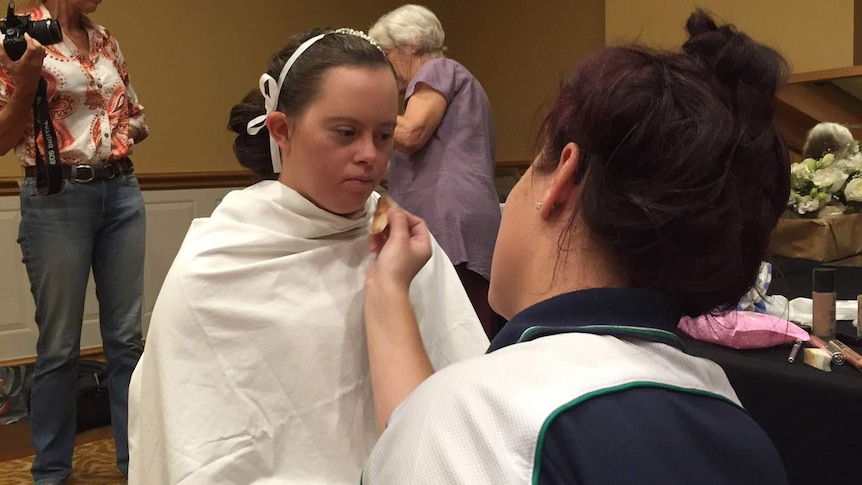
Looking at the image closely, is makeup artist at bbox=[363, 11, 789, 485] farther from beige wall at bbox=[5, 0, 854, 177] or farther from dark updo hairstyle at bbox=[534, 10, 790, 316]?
beige wall at bbox=[5, 0, 854, 177]

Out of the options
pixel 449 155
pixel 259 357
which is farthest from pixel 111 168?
pixel 259 357

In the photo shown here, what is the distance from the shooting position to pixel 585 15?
14.1ft

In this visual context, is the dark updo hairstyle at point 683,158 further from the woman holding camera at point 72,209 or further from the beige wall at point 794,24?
the beige wall at point 794,24

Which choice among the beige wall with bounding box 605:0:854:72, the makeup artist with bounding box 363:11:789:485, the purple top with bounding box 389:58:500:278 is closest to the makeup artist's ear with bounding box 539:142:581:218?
the makeup artist with bounding box 363:11:789:485

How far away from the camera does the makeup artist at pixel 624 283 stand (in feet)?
1.72

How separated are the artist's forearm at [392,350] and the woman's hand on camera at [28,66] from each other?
1319 millimetres

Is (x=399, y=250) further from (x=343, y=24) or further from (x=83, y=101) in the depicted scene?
(x=343, y=24)

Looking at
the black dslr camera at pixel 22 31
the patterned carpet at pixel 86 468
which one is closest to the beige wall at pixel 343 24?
the patterned carpet at pixel 86 468

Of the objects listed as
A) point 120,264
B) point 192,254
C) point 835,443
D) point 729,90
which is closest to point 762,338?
point 835,443

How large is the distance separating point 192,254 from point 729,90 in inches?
32.7

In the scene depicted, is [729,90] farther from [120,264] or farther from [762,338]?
[120,264]

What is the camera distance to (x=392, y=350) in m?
0.99

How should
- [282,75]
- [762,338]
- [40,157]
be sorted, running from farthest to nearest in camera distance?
[40,157]
[762,338]
[282,75]

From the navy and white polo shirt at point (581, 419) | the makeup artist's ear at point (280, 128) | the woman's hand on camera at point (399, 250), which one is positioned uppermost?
the makeup artist's ear at point (280, 128)
